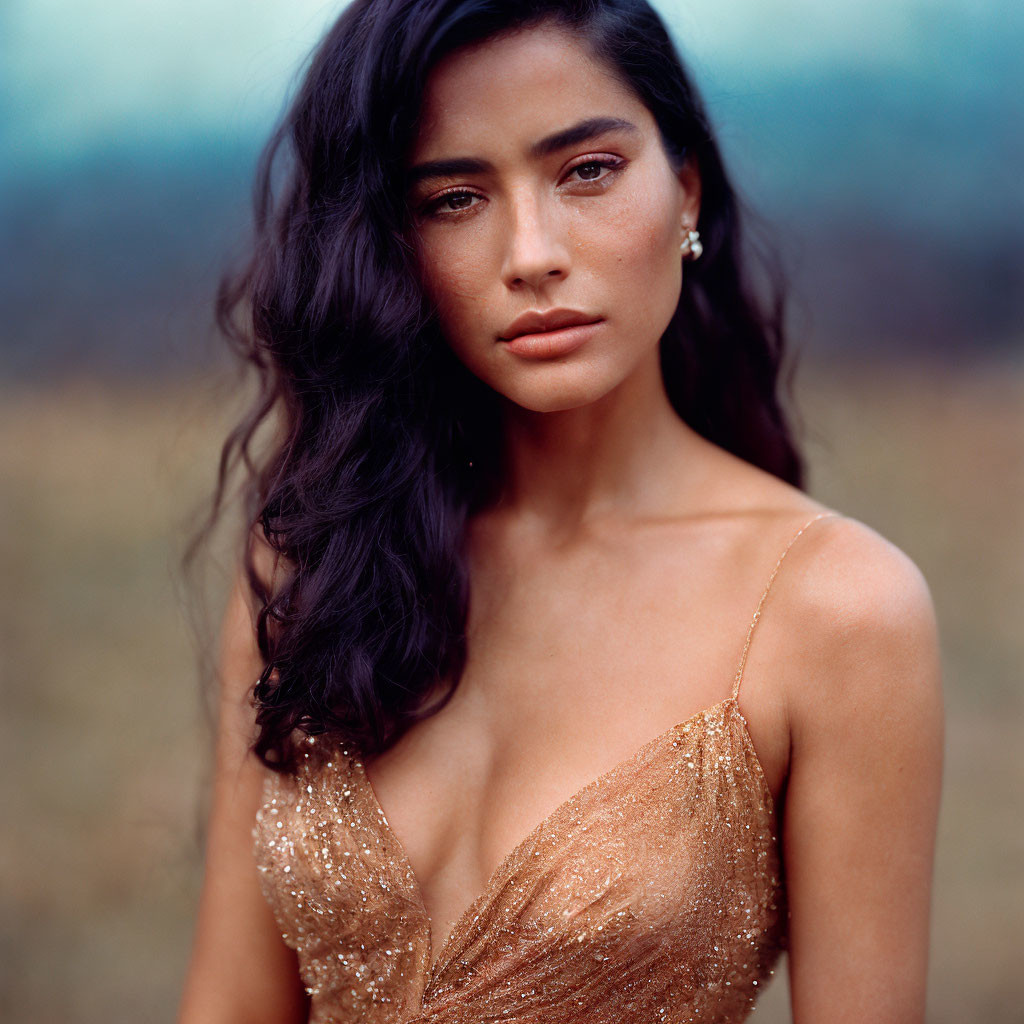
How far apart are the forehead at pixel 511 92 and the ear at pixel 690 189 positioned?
7.5 inches

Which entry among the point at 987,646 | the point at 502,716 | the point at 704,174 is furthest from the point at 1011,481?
the point at 502,716

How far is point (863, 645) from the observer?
114 centimetres

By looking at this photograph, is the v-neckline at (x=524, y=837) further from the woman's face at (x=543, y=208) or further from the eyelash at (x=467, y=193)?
the eyelash at (x=467, y=193)

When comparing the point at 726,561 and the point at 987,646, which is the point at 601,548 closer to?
the point at 726,561

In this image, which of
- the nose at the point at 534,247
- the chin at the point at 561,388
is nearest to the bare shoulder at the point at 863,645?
the chin at the point at 561,388

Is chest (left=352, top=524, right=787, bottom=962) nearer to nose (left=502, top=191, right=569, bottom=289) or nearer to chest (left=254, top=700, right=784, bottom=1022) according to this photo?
chest (left=254, top=700, right=784, bottom=1022)

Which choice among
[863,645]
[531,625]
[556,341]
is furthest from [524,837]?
[556,341]

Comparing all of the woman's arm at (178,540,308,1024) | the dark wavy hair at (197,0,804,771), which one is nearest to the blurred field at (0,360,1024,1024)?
the woman's arm at (178,540,308,1024)

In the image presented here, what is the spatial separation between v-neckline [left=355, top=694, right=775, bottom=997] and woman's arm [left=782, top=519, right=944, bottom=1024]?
48 mm

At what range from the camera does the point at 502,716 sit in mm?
1267

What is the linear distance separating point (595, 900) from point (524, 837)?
93 millimetres

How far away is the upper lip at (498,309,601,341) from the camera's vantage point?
3.81ft

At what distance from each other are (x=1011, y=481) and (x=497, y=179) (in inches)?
60.3

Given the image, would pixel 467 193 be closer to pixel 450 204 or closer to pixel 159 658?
pixel 450 204
